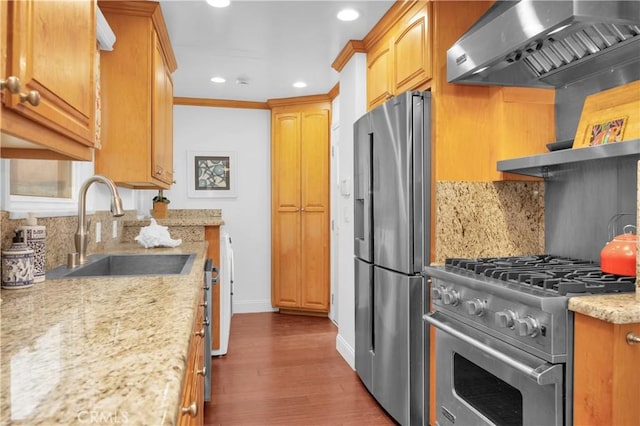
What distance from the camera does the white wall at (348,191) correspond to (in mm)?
3229

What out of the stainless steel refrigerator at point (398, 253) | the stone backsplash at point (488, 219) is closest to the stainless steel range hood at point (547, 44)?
the stainless steel refrigerator at point (398, 253)

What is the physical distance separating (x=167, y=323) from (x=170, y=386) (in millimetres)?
343

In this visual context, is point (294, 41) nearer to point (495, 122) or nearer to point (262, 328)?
point (495, 122)

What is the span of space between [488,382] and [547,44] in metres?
1.37

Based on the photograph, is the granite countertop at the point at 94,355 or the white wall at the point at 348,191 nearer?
the granite countertop at the point at 94,355

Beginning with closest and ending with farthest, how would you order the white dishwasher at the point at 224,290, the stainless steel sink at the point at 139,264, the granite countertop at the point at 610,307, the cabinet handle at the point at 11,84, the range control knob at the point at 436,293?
1. the cabinet handle at the point at 11,84
2. the granite countertop at the point at 610,307
3. the range control knob at the point at 436,293
4. the stainless steel sink at the point at 139,264
5. the white dishwasher at the point at 224,290

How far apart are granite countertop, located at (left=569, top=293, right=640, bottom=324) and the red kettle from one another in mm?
207

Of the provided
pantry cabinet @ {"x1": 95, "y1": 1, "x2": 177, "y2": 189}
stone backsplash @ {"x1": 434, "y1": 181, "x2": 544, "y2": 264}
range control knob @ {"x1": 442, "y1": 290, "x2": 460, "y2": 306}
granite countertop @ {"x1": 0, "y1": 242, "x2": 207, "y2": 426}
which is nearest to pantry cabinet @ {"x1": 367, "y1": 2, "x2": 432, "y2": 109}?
stone backsplash @ {"x1": 434, "y1": 181, "x2": 544, "y2": 264}

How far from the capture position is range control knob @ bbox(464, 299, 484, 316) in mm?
1674

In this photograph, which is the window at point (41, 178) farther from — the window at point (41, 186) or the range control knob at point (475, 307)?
the range control knob at point (475, 307)

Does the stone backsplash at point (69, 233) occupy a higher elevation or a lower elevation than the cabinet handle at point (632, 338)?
higher

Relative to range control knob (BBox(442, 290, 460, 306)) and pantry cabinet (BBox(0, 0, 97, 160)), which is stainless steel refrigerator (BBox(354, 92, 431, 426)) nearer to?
range control knob (BBox(442, 290, 460, 306))

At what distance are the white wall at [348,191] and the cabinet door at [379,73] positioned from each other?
0.30ft

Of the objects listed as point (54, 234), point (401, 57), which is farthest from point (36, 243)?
point (401, 57)
